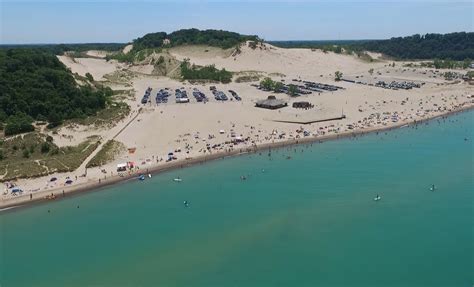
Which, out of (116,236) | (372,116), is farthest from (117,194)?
(372,116)

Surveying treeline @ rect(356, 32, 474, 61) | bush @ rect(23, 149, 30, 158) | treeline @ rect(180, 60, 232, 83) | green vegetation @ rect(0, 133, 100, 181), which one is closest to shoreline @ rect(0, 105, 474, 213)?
green vegetation @ rect(0, 133, 100, 181)

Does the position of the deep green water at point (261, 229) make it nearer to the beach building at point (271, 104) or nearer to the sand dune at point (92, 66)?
the beach building at point (271, 104)

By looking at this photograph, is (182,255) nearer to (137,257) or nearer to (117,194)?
(137,257)

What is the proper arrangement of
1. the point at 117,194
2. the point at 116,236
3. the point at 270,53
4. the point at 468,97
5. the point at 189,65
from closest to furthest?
the point at 116,236 → the point at 117,194 → the point at 468,97 → the point at 189,65 → the point at 270,53

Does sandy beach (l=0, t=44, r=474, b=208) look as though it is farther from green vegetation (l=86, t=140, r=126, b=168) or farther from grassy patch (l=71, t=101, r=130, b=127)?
grassy patch (l=71, t=101, r=130, b=127)

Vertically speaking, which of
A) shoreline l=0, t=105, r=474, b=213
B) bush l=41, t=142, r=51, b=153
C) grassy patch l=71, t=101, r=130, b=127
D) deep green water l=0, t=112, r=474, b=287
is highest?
grassy patch l=71, t=101, r=130, b=127

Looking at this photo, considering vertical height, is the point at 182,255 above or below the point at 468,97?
below

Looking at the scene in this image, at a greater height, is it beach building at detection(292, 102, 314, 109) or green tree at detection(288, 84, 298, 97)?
green tree at detection(288, 84, 298, 97)

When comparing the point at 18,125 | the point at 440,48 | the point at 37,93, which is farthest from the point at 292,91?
the point at 440,48
